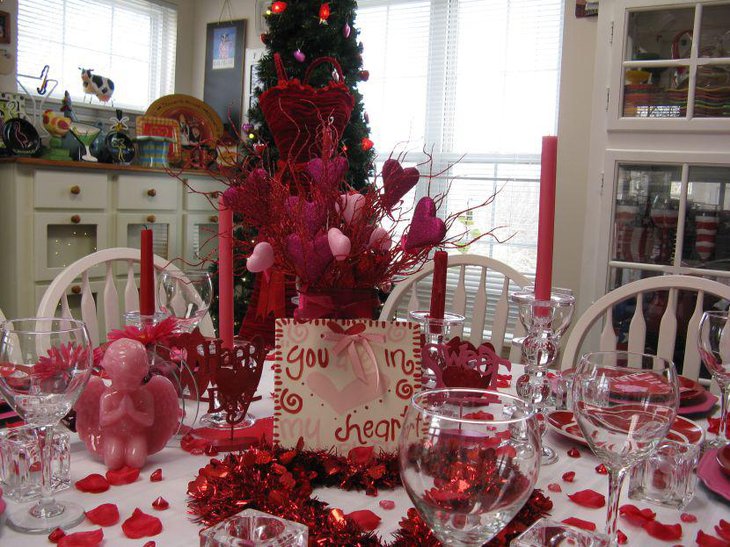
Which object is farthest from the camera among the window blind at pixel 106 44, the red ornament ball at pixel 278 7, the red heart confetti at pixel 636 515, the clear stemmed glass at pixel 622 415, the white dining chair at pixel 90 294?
the window blind at pixel 106 44

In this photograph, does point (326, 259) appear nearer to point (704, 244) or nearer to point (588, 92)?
point (704, 244)

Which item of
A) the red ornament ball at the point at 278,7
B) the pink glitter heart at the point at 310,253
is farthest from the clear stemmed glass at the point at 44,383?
the red ornament ball at the point at 278,7

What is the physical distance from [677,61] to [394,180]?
2.11m

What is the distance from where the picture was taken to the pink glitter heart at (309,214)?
833 millimetres

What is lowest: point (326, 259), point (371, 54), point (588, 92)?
point (326, 259)

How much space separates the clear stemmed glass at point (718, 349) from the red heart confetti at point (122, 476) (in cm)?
79

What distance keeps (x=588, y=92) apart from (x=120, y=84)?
2.67m

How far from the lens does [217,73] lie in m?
4.35

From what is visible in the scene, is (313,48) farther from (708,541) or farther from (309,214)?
(708,541)

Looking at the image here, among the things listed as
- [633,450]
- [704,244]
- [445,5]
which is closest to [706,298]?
[704,244]

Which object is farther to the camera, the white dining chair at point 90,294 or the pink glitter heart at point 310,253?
the white dining chair at point 90,294

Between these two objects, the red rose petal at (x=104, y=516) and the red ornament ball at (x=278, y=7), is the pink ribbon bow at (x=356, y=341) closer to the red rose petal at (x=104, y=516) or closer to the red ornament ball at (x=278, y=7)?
the red rose petal at (x=104, y=516)

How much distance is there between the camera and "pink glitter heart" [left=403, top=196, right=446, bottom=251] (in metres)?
0.83

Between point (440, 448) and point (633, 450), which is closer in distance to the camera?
point (440, 448)
